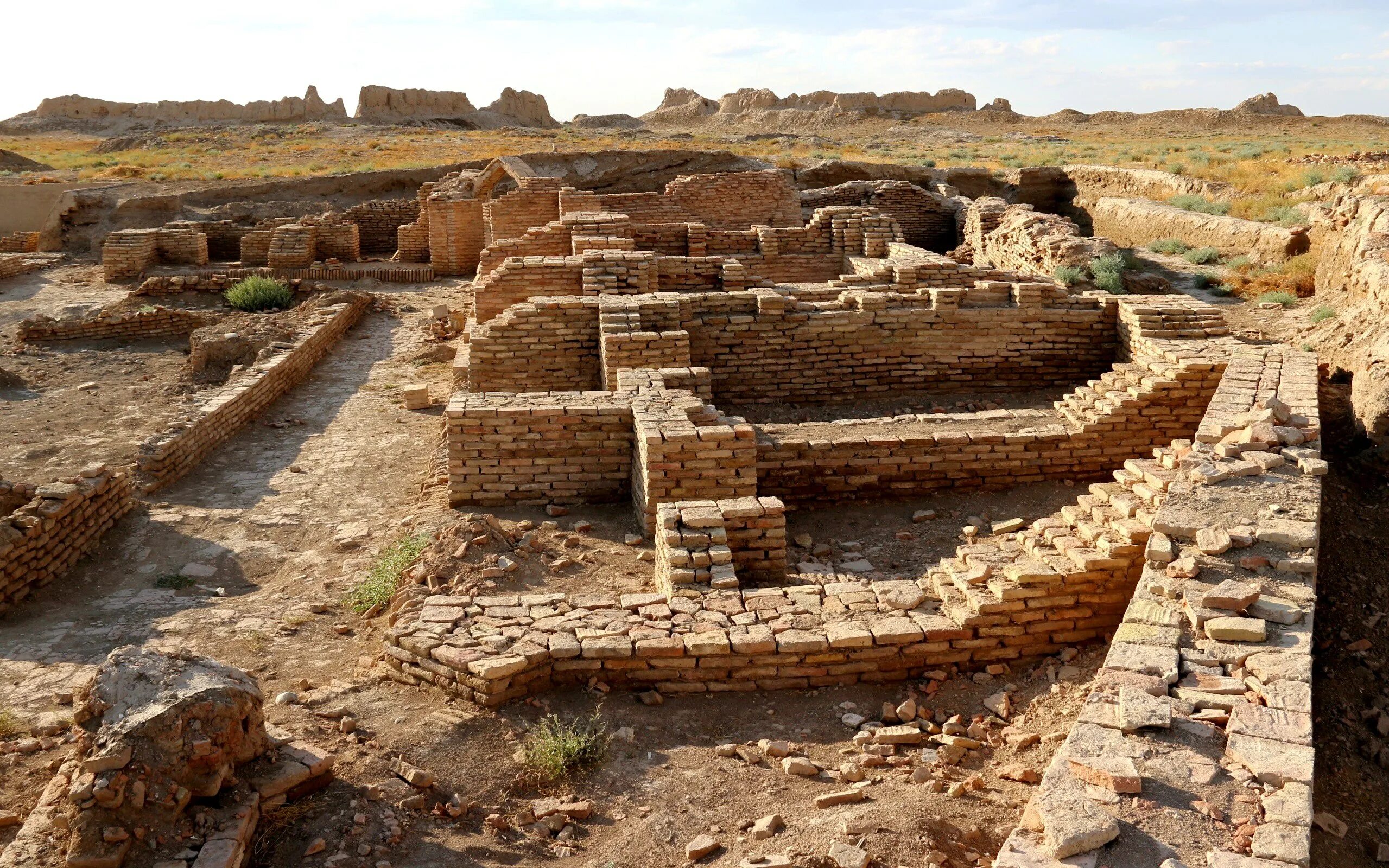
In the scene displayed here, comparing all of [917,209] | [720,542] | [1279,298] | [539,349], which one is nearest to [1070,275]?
[1279,298]

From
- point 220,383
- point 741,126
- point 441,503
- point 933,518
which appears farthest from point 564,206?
point 741,126

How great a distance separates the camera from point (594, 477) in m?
6.89

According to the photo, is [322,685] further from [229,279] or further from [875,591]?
[229,279]

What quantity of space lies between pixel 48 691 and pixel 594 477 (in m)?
3.29

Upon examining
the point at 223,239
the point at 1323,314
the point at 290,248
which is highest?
the point at 223,239

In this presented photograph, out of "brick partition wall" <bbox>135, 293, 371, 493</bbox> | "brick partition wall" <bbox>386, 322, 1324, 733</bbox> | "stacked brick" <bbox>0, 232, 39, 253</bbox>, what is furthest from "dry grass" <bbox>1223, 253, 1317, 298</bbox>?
"stacked brick" <bbox>0, 232, 39, 253</bbox>

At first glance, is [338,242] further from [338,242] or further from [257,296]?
[257,296]

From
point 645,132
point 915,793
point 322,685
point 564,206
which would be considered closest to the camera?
point 915,793

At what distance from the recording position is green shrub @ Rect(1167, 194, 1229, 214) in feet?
52.7

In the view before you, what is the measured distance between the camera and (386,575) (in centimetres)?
582

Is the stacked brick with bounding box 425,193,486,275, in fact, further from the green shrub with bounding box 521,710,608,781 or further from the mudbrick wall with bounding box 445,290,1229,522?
the green shrub with bounding box 521,710,608,781

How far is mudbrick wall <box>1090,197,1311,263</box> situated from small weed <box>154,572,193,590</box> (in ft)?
41.3

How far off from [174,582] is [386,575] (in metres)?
1.50

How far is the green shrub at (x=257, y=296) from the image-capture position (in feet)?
48.5
